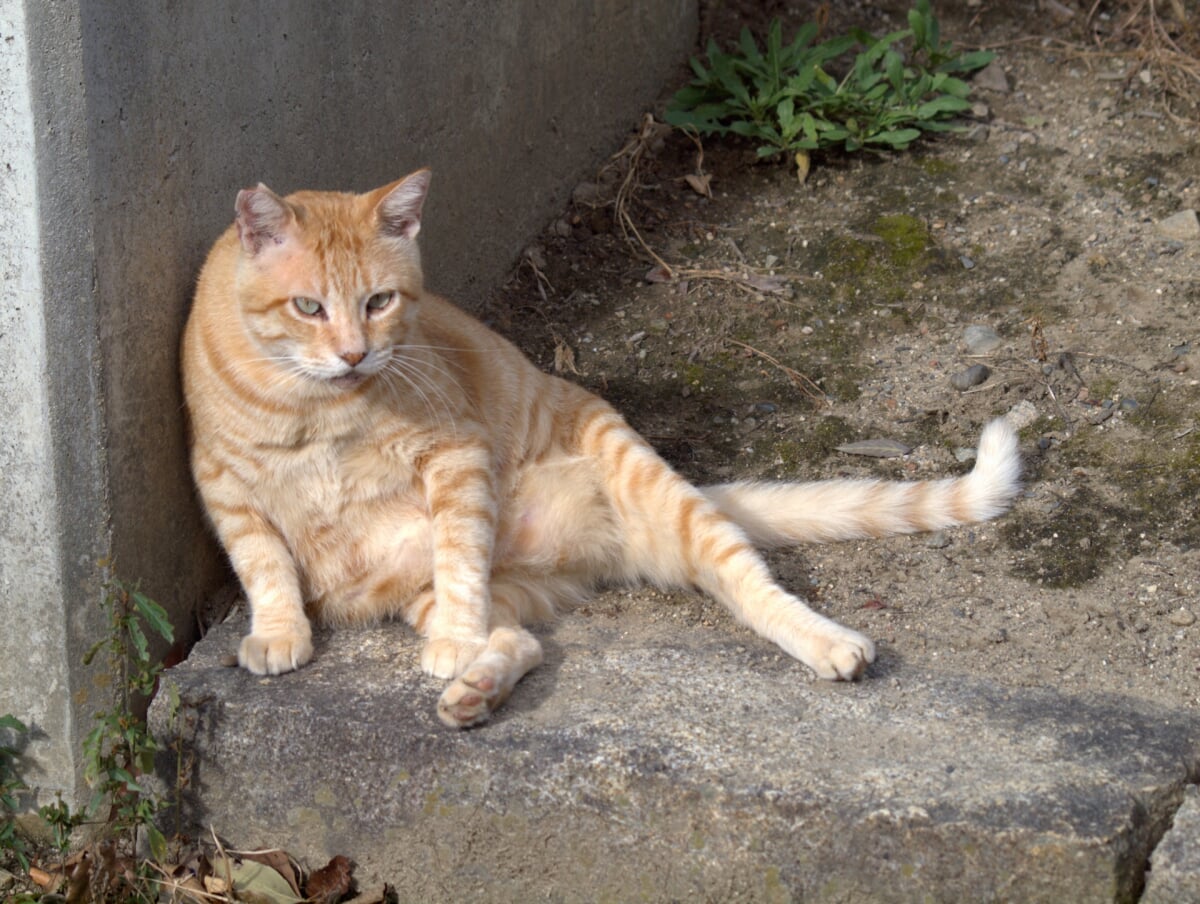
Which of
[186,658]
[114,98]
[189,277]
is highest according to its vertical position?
[114,98]

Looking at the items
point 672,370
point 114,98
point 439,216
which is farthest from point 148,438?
point 672,370

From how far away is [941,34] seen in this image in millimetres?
6230

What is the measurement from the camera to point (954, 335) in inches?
189

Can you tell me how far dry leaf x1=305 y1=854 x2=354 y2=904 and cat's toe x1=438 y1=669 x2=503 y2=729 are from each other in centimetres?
47

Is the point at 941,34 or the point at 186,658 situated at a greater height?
the point at 941,34

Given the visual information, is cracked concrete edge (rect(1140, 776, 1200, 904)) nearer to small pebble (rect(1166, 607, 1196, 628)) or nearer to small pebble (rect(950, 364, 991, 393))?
small pebble (rect(1166, 607, 1196, 628))

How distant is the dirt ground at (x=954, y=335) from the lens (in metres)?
3.60

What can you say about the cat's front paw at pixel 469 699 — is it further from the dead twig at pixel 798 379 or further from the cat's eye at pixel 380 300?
the dead twig at pixel 798 379

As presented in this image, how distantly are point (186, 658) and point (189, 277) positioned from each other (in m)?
1.02

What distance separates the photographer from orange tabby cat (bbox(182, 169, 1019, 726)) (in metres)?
3.18

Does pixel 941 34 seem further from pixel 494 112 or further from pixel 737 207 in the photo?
pixel 494 112

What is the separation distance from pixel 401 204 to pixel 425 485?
0.76m

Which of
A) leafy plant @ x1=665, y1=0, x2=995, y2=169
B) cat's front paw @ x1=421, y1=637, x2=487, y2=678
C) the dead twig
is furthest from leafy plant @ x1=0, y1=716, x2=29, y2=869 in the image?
leafy plant @ x1=665, y1=0, x2=995, y2=169

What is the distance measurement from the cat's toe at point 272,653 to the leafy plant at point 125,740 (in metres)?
0.21
